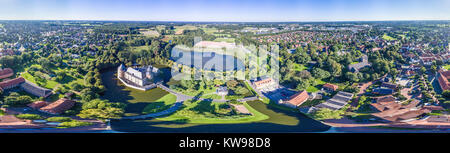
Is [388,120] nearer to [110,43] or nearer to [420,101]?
[420,101]

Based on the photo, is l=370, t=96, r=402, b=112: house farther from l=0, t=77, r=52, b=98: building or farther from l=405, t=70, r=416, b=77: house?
l=0, t=77, r=52, b=98: building

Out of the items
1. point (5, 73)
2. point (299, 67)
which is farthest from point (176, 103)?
point (299, 67)

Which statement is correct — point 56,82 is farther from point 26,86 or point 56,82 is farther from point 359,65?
point 359,65

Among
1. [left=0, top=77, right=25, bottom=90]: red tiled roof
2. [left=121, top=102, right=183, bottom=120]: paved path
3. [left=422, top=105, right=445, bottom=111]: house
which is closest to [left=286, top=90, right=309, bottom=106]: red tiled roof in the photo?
[left=422, top=105, right=445, bottom=111]: house

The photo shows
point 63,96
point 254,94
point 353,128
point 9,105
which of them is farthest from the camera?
point 254,94

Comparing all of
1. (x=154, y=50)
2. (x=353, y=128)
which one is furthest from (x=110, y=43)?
(x=353, y=128)
